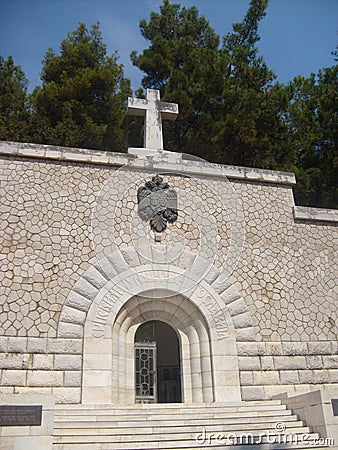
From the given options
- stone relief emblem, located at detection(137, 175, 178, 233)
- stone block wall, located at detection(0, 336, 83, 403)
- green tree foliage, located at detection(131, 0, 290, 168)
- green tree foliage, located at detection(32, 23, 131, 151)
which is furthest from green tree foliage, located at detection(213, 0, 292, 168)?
stone block wall, located at detection(0, 336, 83, 403)

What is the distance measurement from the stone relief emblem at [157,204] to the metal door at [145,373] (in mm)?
2273

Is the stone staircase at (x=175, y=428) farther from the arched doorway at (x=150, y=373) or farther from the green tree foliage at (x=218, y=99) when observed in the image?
the green tree foliage at (x=218, y=99)

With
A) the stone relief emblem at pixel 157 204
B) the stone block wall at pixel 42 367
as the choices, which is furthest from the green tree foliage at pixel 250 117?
the stone block wall at pixel 42 367

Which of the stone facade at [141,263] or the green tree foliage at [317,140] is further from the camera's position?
the green tree foliage at [317,140]

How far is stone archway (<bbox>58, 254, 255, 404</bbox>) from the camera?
7777 mm

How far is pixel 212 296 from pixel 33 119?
897 cm

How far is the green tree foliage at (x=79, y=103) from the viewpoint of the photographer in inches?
560

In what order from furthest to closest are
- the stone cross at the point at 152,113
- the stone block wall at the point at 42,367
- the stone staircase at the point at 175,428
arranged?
the stone cross at the point at 152,113 < the stone block wall at the point at 42,367 < the stone staircase at the point at 175,428

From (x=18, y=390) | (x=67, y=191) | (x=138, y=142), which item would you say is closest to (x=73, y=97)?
(x=138, y=142)

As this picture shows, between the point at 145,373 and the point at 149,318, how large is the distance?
3.29ft

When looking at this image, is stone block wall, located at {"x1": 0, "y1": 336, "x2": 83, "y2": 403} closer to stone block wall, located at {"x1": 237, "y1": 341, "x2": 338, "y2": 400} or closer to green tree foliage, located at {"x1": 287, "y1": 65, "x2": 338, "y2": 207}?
stone block wall, located at {"x1": 237, "y1": 341, "x2": 338, "y2": 400}

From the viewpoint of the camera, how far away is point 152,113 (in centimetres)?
1001

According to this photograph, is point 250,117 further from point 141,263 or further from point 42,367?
point 42,367

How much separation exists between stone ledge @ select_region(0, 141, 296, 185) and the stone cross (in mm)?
508
